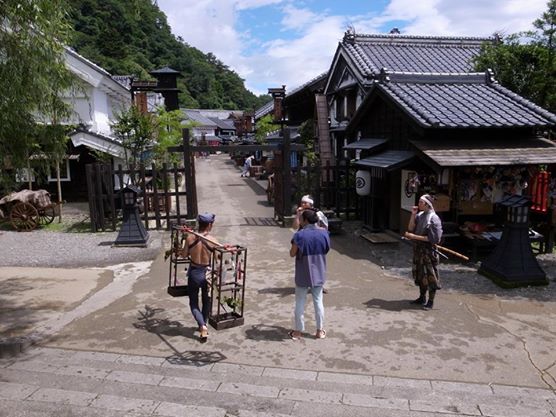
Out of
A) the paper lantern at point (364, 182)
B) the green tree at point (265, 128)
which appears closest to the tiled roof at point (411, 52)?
the paper lantern at point (364, 182)

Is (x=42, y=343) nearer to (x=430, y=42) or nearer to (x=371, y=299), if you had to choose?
(x=371, y=299)

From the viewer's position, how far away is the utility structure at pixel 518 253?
875 centimetres

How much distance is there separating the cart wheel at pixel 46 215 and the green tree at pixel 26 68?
8772mm

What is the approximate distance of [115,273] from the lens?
10.2 metres

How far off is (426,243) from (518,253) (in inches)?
103

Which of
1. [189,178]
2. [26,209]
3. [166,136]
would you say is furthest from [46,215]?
[166,136]

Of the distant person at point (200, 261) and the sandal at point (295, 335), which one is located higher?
the distant person at point (200, 261)

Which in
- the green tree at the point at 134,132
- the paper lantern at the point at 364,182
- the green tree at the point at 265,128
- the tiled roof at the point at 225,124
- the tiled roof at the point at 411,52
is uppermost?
the tiled roof at the point at 225,124

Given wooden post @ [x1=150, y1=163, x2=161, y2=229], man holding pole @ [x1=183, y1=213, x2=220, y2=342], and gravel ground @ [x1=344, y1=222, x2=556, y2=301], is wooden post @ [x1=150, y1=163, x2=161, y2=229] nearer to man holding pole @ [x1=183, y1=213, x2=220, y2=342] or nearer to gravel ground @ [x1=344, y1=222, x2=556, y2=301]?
gravel ground @ [x1=344, y1=222, x2=556, y2=301]

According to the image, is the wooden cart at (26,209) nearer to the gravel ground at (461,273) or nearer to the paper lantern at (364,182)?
the paper lantern at (364,182)

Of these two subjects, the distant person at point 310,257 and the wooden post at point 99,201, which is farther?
the wooden post at point 99,201

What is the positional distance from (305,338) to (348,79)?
615 inches

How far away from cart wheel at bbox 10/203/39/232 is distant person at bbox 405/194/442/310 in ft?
39.6

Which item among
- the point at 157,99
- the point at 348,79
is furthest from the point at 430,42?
the point at 157,99
